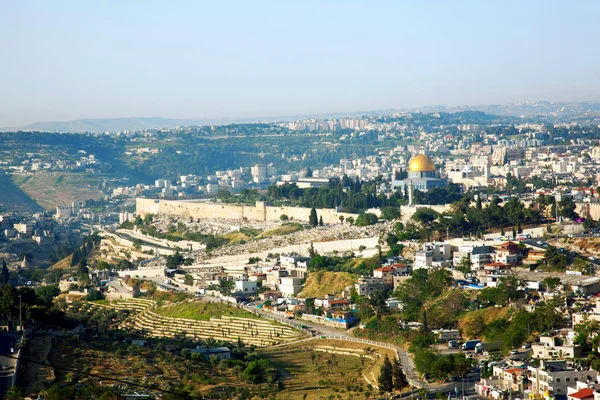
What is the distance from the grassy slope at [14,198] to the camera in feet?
328

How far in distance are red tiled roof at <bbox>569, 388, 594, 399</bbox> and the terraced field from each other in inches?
509

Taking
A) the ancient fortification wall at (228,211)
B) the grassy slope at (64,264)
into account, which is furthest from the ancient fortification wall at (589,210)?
the grassy slope at (64,264)

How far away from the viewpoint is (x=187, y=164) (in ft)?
436

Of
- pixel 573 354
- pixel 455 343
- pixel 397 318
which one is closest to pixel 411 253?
pixel 397 318

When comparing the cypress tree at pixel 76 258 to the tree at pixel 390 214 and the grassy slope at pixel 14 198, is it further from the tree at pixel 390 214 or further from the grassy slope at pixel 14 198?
the grassy slope at pixel 14 198

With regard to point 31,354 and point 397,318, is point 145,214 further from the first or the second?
point 31,354

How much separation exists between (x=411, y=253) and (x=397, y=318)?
865 cm

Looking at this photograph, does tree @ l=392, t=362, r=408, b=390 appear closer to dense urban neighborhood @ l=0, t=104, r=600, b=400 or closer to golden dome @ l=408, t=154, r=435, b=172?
dense urban neighborhood @ l=0, t=104, r=600, b=400

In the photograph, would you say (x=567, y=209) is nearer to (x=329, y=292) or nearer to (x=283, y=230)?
(x=329, y=292)

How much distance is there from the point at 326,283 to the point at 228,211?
2535cm

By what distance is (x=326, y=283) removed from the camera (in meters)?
40.6

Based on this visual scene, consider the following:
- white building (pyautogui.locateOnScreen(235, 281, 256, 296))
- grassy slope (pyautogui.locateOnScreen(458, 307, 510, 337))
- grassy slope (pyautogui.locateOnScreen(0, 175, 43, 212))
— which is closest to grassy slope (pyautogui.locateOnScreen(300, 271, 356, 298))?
white building (pyautogui.locateOnScreen(235, 281, 256, 296))

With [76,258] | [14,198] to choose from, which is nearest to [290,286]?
[76,258]

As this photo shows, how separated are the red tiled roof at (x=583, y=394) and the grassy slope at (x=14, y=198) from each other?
265ft
